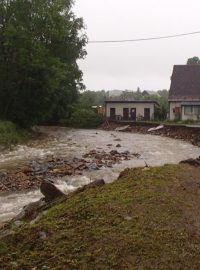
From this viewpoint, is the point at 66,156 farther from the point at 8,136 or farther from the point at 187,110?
the point at 187,110

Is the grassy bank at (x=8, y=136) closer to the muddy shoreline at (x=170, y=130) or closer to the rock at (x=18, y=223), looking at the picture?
the muddy shoreline at (x=170, y=130)

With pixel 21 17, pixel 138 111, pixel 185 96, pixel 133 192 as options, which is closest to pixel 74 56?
pixel 21 17

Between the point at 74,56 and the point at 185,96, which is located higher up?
the point at 74,56

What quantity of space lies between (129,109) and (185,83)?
11763 mm

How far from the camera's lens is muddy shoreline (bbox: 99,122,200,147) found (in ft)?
105

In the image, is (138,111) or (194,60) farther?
(194,60)

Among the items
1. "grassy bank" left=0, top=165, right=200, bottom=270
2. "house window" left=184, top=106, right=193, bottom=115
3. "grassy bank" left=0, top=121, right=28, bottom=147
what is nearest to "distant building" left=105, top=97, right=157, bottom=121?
"house window" left=184, top=106, right=193, bottom=115

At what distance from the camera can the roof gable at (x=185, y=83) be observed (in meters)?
50.6

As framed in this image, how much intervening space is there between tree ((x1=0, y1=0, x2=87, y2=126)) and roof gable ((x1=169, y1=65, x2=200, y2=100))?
17.8 metres

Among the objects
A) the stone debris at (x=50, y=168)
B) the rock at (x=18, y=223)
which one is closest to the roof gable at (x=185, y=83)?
the stone debris at (x=50, y=168)

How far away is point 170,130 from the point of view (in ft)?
124

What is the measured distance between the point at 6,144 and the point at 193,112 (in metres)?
28.1

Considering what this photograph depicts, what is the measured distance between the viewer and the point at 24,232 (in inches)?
211

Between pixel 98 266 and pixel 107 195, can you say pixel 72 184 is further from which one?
pixel 98 266
